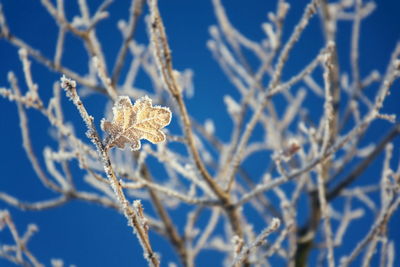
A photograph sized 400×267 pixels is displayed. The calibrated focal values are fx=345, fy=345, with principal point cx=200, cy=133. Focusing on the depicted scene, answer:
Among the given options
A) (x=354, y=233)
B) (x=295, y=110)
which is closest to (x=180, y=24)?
(x=354, y=233)

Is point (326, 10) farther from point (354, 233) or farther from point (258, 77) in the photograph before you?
point (354, 233)

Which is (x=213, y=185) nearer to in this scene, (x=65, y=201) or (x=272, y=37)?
(x=272, y=37)

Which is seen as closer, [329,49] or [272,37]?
[329,49]

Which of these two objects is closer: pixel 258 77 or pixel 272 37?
pixel 272 37

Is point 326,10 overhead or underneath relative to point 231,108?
overhead

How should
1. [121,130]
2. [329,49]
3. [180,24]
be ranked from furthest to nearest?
[180,24] → [329,49] → [121,130]

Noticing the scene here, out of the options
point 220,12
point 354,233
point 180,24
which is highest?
point 180,24

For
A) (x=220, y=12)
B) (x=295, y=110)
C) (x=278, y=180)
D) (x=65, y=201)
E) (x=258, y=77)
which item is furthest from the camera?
(x=295, y=110)
